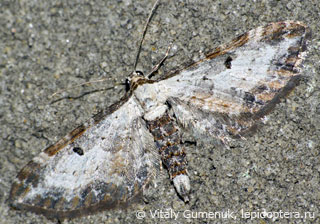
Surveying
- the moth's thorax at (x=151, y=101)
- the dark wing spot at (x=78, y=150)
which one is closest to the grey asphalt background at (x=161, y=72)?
the moth's thorax at (x=151, y=101)

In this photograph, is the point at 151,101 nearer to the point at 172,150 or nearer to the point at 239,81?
the point at 172,150

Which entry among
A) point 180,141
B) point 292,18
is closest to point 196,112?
point 180,141

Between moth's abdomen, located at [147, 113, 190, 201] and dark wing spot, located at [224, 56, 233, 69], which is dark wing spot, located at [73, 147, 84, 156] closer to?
moth's abdomen, located at [147, 113, 190, 201]

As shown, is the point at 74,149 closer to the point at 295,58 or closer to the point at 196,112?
the point at 196,112

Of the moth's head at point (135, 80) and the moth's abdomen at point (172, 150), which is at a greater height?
the moth's head at point (135, 80)

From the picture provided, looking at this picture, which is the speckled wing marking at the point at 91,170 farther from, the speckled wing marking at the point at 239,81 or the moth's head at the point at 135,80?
the speckled wing marking at the point at 239,81
